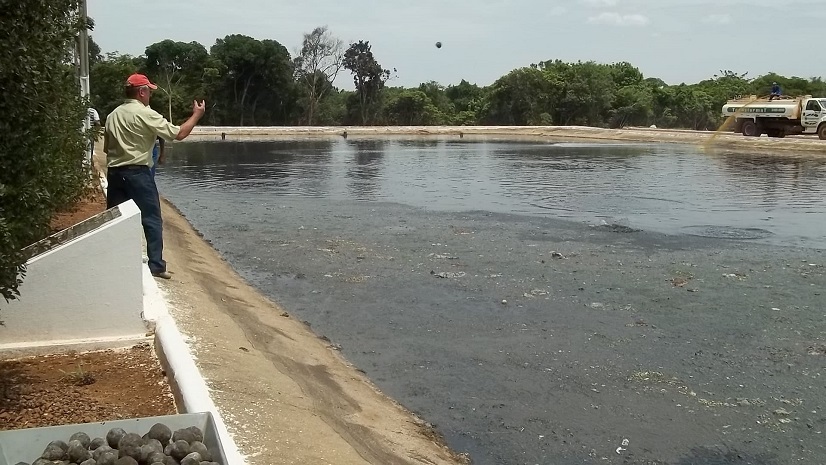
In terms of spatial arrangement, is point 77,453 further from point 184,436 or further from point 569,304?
point 569,304

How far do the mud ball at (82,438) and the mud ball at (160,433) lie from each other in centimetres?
27

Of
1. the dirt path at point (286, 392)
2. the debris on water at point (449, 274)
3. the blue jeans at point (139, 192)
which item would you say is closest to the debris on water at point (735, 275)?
the debris on water at point (449, 274)

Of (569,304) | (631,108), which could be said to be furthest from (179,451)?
(631,108)

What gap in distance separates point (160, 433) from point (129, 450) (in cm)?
20

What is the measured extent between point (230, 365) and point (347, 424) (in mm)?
989

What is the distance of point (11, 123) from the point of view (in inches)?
182

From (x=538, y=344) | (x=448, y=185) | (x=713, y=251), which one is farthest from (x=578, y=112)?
(x=538, y=344)

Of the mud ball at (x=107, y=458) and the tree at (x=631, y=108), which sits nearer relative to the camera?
the mud ball at (x=107, y=458)

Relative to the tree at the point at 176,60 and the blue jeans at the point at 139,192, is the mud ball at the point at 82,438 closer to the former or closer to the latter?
the blue jeans at the point at 139,192

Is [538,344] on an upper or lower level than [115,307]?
lower

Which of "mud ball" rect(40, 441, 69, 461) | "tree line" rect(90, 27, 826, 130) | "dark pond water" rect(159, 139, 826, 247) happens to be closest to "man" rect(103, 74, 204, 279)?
"mud ball" rect(40, 441, 69, 461)

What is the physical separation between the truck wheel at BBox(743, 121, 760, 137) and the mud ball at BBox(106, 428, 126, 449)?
4454 cm

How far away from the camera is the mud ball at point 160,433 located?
12.9 ft

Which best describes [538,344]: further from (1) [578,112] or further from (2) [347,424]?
(1) [578,112]
